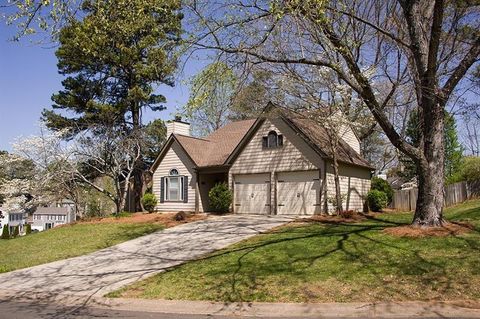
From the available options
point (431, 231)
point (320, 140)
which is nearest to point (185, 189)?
point (320, 140)

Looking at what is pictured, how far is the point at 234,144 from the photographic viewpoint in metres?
27.6

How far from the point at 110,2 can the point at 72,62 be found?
22.1 m

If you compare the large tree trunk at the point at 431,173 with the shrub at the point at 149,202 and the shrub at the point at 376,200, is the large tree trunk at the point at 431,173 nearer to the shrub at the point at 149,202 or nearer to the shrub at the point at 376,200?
the shrub at the point at 376,200

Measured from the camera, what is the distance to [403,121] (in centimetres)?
3575

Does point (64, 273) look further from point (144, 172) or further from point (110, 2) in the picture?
point (144, 172)

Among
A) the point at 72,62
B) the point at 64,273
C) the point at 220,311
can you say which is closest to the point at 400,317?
the point at 220,311

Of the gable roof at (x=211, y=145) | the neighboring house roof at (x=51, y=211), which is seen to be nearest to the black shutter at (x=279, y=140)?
the gable roof at (x=211, y=145)

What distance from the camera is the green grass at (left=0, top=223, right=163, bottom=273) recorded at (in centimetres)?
1633

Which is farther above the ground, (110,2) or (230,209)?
(110,2)

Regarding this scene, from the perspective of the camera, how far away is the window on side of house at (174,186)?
26.8 meters

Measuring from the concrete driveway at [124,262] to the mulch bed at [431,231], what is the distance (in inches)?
210

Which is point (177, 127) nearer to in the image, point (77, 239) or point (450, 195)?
point (77, 239)

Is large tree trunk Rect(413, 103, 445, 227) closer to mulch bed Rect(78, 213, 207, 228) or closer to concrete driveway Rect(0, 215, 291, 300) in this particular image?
concrete driveway Rect(0, 215, 291, 300)

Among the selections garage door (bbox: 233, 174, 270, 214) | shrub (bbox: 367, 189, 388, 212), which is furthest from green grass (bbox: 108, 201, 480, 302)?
shrub (bbox: 367, 189, 388, 212)
